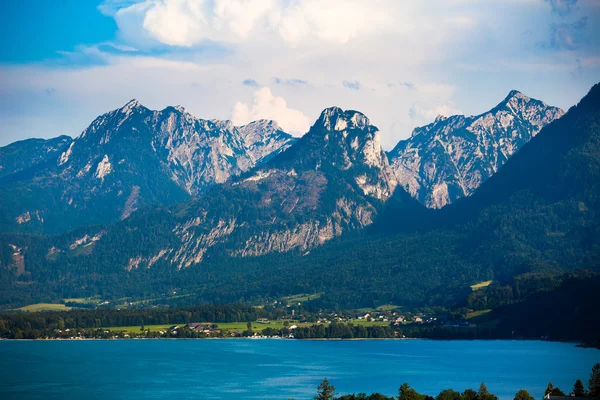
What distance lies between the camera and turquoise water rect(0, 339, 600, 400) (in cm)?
14475

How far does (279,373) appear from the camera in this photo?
168 m

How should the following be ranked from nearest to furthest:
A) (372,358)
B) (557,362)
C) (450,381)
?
(450,381)
(557,362)
(372,358)

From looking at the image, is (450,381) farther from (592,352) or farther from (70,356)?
(70,356)

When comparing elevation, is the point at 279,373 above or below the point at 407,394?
below

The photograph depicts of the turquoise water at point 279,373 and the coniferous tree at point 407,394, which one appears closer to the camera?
the coniferous tree at point 407,394

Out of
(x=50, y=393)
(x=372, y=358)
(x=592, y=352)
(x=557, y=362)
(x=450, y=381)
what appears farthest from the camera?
(x=372, y=358)

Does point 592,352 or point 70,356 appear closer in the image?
point 592,352

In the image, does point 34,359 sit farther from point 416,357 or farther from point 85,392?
point 416,357

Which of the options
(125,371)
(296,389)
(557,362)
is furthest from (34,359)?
(557,362)

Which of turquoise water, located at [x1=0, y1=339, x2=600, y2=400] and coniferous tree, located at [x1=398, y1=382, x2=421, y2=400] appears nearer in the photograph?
coniferous tree, located at [x1=398, y1=382, x2=421, y2=400]

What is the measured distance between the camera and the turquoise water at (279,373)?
144750 mm

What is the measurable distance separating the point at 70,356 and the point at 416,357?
67217 mm

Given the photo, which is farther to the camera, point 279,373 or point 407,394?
point 279,373

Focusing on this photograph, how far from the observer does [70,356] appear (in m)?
194
